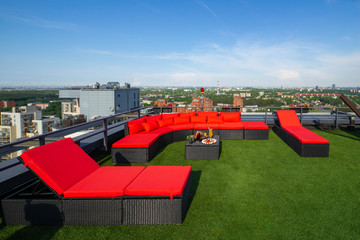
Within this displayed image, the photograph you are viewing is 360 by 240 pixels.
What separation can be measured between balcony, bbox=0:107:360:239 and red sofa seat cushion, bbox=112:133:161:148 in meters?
0.45

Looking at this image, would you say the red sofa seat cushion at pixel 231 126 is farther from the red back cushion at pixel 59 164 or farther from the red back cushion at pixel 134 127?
the red back cushion at pixel 59 164

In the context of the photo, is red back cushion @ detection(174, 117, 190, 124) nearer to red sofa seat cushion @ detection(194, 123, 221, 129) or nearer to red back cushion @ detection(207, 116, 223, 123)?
red sofa seat cushion @ detection(194, 123, 221, 129)

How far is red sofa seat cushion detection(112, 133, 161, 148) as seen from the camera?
4637 millimetres

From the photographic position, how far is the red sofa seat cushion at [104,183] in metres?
2.37

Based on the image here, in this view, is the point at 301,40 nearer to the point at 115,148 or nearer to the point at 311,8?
the point at 311,8

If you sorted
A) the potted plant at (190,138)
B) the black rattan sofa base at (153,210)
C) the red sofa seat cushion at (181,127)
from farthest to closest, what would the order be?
the red sofa seat cushion at (181,127)
the potted plant at (190,138)
the black rattan sofa base at (153,210)

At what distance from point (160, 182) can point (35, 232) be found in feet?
4.65

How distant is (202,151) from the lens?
477 centimetres

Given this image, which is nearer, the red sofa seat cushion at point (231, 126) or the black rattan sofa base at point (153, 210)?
the black rattan sofa base at point (153, 210)

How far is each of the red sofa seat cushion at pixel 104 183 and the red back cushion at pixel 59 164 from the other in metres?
0.10

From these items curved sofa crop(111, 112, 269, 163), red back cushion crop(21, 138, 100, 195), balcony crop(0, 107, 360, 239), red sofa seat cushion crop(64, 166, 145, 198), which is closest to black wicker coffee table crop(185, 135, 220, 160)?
balcony crop(0, 107, 360, 239)

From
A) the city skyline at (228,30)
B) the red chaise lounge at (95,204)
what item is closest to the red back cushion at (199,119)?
the red chaise lounge at (95,204)

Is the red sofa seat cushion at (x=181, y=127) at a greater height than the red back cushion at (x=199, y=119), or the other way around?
the red back cushion at (x=199, y=119)

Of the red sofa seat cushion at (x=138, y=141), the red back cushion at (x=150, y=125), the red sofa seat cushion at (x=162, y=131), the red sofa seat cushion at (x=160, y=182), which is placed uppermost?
the red back cushion at (x=150, y=125)
